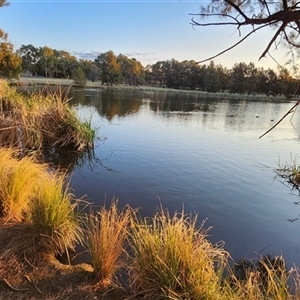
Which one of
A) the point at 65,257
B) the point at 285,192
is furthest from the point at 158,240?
the point at 285,192

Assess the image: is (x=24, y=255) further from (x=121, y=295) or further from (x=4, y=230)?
(x=121, y=295)

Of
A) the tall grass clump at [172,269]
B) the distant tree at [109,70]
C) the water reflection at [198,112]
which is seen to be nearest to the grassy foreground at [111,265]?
the tall grass clump at [172,269]

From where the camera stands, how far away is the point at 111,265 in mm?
2711

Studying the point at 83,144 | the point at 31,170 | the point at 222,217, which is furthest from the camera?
the point at 83,144

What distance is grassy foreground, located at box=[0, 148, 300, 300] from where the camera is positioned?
2273 millimetres

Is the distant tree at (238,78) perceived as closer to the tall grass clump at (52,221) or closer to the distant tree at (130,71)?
the distant tree at (130,71)

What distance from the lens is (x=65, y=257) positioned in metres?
3.26

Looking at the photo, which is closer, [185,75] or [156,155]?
[156,155]

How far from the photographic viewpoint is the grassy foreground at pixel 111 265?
227 cm

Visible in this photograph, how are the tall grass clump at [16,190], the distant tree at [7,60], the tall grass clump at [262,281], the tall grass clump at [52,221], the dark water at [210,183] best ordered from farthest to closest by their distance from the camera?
the distant tree at [7,60], the dark water at [210,183], the tall grass clump at [16,190], the tall grass clump at [52,221], the tall grass clump at [262,281]

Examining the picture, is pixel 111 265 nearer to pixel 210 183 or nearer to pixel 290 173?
pixel 210 183

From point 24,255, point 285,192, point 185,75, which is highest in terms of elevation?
point 185,75

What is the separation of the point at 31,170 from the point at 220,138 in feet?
35.7

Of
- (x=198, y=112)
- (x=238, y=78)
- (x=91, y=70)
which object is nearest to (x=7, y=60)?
(x=198, y=112)
